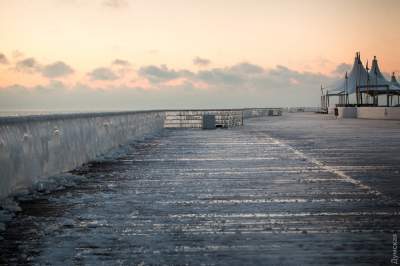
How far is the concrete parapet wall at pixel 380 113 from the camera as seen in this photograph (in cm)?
4888

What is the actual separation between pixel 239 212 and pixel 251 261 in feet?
6.41

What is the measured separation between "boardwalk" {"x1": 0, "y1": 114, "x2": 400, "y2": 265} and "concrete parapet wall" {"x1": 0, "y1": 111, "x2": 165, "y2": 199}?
623mm

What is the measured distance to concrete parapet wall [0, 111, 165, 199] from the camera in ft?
22.9

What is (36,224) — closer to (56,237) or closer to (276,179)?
(56,237)

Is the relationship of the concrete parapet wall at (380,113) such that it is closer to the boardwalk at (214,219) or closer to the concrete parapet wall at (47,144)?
the concrete parapet wall at (47,144)

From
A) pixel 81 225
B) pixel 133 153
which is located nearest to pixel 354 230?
pixel 81 225

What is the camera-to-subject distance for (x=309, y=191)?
Result: 7531 mm

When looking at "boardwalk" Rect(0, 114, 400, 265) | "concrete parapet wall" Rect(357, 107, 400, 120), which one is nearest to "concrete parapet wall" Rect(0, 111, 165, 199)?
"boardwalk" Rect(0, 114, 400, 265)

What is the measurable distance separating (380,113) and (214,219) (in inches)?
2000

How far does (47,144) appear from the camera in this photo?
355 inches

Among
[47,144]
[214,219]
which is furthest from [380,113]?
[214,219]

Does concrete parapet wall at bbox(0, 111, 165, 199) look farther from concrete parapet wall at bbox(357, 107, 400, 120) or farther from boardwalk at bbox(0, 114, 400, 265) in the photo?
concrete parapet wall at bbox(357, 107, 400, 120)

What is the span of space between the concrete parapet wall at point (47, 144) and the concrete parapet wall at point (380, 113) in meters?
40.3

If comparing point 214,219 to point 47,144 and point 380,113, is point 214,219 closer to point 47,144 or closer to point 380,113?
point 47,144
